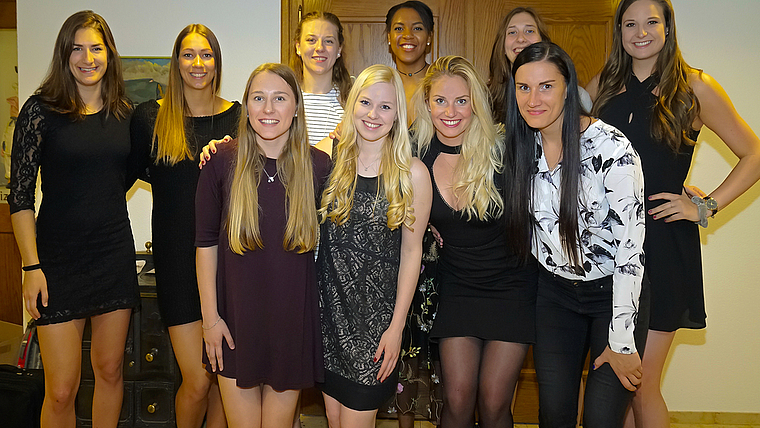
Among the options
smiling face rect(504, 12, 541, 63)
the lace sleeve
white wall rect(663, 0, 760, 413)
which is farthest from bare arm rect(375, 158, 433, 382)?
white wall rect(663, 0, 760, 413)

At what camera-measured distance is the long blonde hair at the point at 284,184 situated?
6.82ft

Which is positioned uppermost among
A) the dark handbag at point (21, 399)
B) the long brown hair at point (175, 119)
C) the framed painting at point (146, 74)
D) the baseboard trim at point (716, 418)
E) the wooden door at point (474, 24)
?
the wooden door at point (474, 24)

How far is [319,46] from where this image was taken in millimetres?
2789

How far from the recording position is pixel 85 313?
2.52 meters

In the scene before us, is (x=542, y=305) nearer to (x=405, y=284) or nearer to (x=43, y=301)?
(x=405, y=284)

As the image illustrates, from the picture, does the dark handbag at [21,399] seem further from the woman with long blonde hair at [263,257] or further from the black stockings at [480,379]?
the black stockings at [480,379]

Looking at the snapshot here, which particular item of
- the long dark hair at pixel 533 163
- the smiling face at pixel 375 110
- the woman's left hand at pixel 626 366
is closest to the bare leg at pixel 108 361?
the smiling face at pixel 375 110

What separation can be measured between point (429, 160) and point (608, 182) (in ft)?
2.57

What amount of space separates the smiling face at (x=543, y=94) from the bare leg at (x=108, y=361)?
6.52 feet

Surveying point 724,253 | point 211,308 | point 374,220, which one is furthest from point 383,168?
point 724,253

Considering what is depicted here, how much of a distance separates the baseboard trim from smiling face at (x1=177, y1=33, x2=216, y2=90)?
3.51 meters

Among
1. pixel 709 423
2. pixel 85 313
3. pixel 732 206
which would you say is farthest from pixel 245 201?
pixel 709 423

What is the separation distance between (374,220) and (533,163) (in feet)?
2.19

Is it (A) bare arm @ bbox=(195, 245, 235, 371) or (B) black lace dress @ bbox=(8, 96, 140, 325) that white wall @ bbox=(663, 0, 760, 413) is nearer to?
(A) bare arm @ bbox=(195, 245, 235, 371)
